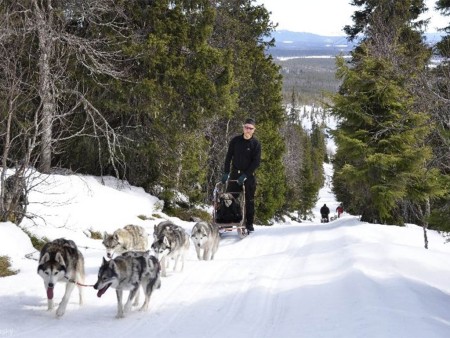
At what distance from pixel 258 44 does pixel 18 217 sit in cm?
2180

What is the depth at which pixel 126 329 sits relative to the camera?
18.1ft

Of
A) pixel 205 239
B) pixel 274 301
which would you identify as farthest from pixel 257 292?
pixel 205 239

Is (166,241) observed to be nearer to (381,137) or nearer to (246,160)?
(246,160)

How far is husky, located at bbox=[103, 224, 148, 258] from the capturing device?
852 cm

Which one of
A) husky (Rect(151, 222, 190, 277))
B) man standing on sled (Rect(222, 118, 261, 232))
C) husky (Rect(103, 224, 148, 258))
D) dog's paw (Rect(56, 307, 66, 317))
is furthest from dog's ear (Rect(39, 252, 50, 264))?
man standing on sled (Rect(222, 118, 261, 232))

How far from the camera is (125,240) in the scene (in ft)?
28.9

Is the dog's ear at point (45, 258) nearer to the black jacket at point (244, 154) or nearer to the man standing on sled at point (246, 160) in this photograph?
the man standing on sled at point (246, 160)

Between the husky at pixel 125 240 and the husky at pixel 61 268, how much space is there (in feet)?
6.88

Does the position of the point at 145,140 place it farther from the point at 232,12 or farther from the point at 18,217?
the point at 232,12

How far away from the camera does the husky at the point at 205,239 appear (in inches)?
364

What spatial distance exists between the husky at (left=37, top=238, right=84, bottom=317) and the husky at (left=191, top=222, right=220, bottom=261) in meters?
3.15

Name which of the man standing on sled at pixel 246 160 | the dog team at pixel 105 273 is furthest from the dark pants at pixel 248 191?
the dog team at pixel 105 273

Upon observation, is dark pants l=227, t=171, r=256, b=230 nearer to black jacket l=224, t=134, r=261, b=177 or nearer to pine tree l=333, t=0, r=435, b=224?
black jacket l=224, t=134, r=261, b=177

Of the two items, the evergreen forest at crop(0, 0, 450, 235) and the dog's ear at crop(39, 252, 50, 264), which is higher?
the evergreen forest at crop(0, 0, 450, 235)
